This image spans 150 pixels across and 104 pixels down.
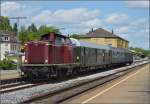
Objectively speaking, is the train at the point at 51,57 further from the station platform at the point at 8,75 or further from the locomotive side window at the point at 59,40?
the station platform at the point at 8,75

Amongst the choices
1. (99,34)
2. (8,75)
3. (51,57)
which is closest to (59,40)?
(51,57)

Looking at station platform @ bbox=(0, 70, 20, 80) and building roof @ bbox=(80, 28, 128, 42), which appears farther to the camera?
building roof @ bbox=(80, 28, 128, 42)

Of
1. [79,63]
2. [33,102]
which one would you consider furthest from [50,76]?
[33,102]

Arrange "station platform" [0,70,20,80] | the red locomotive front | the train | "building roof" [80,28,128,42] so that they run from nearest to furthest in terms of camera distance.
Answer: the train, the red locomotive front, "station platform" [0,70,20,80], "building roof" [80,28,128,42]

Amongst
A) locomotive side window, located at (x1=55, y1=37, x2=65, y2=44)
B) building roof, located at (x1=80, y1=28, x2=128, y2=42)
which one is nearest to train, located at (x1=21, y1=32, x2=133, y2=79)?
locomotive side window, located at (x1=55, y1=37, x2=65, y2=44)

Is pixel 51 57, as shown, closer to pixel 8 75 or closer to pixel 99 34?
pixel 8 75

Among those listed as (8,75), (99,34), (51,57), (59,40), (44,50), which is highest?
(99,34)

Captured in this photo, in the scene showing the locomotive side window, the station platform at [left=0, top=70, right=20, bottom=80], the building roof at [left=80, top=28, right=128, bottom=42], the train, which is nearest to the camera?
the train

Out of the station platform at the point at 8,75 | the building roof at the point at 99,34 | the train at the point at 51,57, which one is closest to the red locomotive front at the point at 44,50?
the train at the point at 51,57

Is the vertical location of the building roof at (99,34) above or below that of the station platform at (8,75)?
above

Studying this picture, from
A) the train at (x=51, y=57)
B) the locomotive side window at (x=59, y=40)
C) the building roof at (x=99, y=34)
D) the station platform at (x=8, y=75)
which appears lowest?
the station platform at (x=8, y=75)

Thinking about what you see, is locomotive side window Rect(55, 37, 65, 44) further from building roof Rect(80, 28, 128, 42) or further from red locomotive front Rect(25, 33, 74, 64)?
building roof Rect(80, 28, 128, 42)

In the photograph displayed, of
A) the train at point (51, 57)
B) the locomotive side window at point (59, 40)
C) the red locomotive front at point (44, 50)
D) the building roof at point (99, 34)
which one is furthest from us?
the building roof at point (99, 34)

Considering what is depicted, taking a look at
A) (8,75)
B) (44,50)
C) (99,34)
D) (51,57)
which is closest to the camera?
(44,50)
